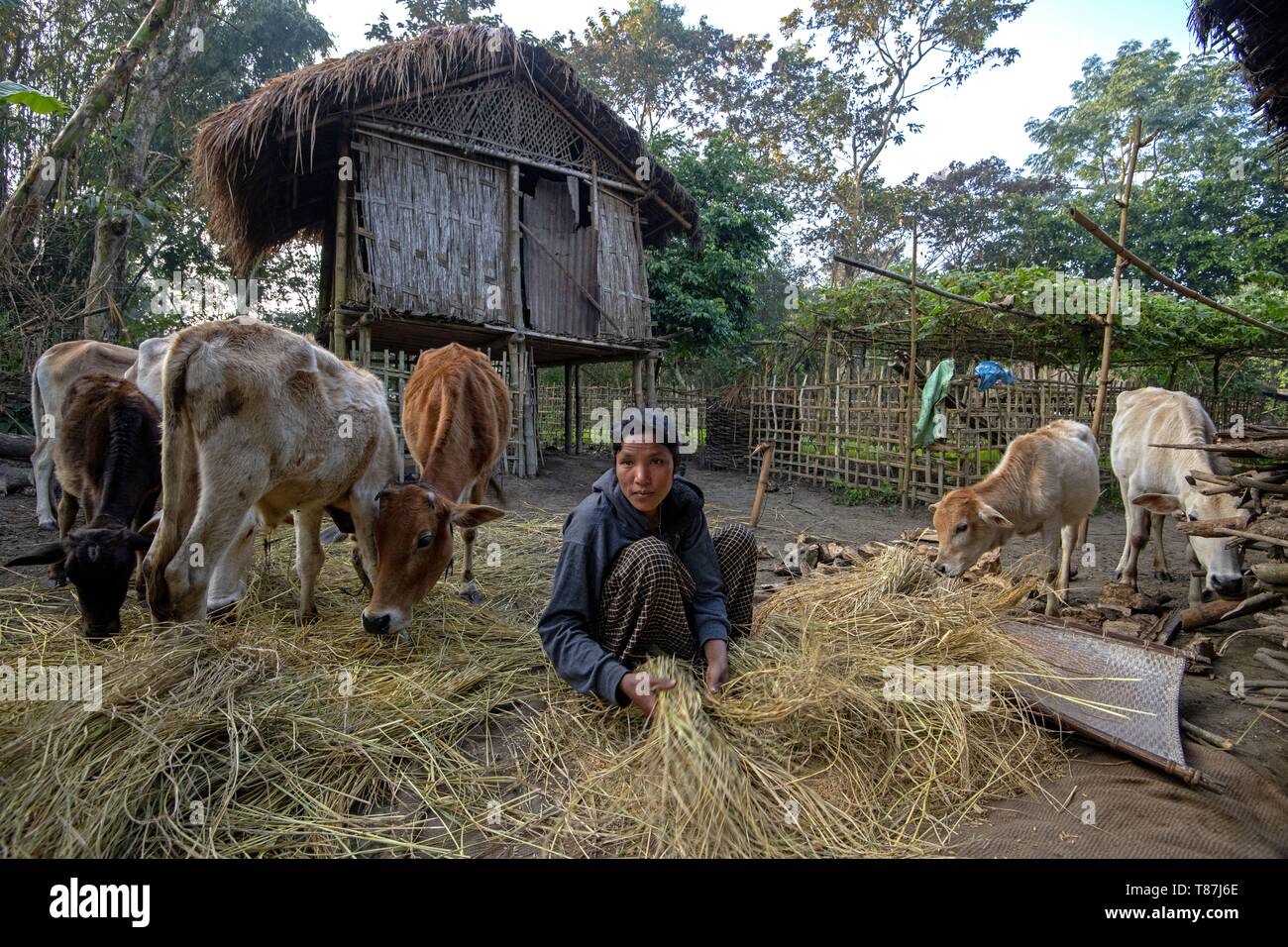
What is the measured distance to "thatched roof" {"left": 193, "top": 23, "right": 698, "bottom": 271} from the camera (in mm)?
9016

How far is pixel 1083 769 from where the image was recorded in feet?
8.48

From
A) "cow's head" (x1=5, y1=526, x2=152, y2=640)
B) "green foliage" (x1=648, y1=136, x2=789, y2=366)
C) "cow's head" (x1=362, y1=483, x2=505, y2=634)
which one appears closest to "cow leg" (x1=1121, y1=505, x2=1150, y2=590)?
"cow's head" (x1=362, y1=483, x2=505, y2=634)

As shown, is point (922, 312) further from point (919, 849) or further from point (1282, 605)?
point (919, 849)

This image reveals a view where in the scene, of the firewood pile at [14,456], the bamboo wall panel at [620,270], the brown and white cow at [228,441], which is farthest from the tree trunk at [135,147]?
the brown and white cow at [228,441]

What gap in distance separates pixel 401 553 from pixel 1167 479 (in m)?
6.13

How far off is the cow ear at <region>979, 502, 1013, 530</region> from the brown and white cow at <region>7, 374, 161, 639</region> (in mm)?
5301

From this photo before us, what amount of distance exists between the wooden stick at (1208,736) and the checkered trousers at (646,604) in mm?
2239

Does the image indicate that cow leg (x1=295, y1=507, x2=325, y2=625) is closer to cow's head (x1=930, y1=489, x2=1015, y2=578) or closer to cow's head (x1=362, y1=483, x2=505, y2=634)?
cow's head (x1=362, y1=483, x2=505, y2=634)

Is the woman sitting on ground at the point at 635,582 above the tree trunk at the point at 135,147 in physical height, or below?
below

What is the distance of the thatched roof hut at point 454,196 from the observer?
9.45 m

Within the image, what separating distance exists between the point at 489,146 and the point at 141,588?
9.38 meters

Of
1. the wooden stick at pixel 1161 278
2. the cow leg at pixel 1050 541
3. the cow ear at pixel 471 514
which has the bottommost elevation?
the cow leg at pixel 1050 541

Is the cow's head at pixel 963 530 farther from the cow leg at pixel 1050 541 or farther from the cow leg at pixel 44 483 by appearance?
the cow leg at pixel 44 483
